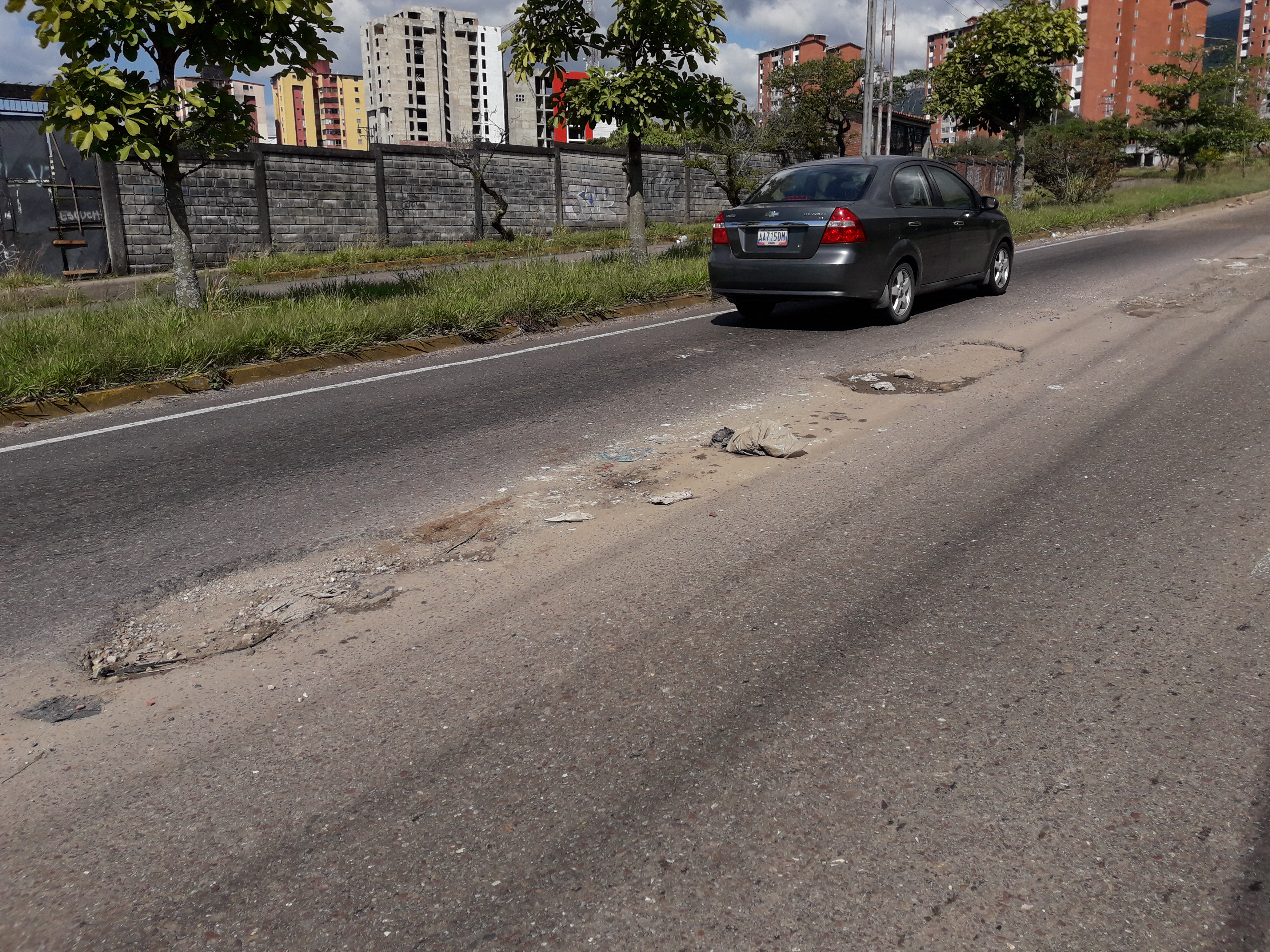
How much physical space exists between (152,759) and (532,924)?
1.40 meters

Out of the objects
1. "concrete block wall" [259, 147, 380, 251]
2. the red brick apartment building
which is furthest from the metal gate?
the red brick apartment building

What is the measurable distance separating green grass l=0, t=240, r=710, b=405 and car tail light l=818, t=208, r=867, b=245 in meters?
3.20

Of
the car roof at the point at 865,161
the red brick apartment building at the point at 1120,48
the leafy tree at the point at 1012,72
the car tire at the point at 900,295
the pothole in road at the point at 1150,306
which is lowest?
the pothole in road at the point at 1150,306

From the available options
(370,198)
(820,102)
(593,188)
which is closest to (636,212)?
(370,198)

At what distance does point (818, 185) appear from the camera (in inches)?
416

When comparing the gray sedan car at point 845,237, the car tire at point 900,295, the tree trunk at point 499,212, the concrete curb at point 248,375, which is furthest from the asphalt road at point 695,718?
the tree trunk at point 499,212

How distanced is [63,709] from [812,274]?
8.26 meters

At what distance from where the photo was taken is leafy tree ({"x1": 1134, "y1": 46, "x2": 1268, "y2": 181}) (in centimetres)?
4462

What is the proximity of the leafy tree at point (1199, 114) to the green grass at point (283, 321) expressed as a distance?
40915 millimetres

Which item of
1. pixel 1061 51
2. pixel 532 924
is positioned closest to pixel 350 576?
pixel 532 924

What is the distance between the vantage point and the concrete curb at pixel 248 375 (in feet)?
24.7

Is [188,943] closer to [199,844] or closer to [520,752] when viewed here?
[199,844]

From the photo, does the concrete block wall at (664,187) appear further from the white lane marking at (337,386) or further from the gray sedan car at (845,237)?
the gray sedan car at (845,237)

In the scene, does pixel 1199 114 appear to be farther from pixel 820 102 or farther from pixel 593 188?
pixel 593 188
